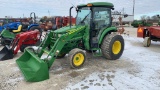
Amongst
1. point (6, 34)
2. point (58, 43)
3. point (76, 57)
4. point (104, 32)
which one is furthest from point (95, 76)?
point (6, 34)

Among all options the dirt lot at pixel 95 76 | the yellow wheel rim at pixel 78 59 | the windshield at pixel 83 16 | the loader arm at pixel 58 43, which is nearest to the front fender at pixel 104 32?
the windshield at pixel 83 16

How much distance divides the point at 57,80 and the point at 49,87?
447 millimetres

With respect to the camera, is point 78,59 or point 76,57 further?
point 78,59

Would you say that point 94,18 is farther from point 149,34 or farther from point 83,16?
point 149,34

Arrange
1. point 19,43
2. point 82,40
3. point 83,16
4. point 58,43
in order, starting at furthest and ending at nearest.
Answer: point 19,43 → point 83,16 → point 82,40 → point 58,43

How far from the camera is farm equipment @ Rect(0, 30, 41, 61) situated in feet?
24.0

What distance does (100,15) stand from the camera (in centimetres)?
648

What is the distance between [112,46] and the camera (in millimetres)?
6520

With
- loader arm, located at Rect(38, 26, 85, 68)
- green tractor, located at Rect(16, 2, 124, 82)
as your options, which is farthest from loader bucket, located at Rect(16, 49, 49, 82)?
loader arm, located at Rect(38, 26, 85, 68)

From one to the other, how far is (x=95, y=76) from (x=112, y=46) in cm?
180

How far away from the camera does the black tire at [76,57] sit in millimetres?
5418

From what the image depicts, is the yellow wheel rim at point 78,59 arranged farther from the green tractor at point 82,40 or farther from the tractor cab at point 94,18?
the tractor cab at point 94,18

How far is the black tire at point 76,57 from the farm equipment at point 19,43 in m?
3.07

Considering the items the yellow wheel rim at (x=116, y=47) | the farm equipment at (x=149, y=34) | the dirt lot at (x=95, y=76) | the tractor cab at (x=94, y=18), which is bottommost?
the dirt lot at (x=95, y=76)
